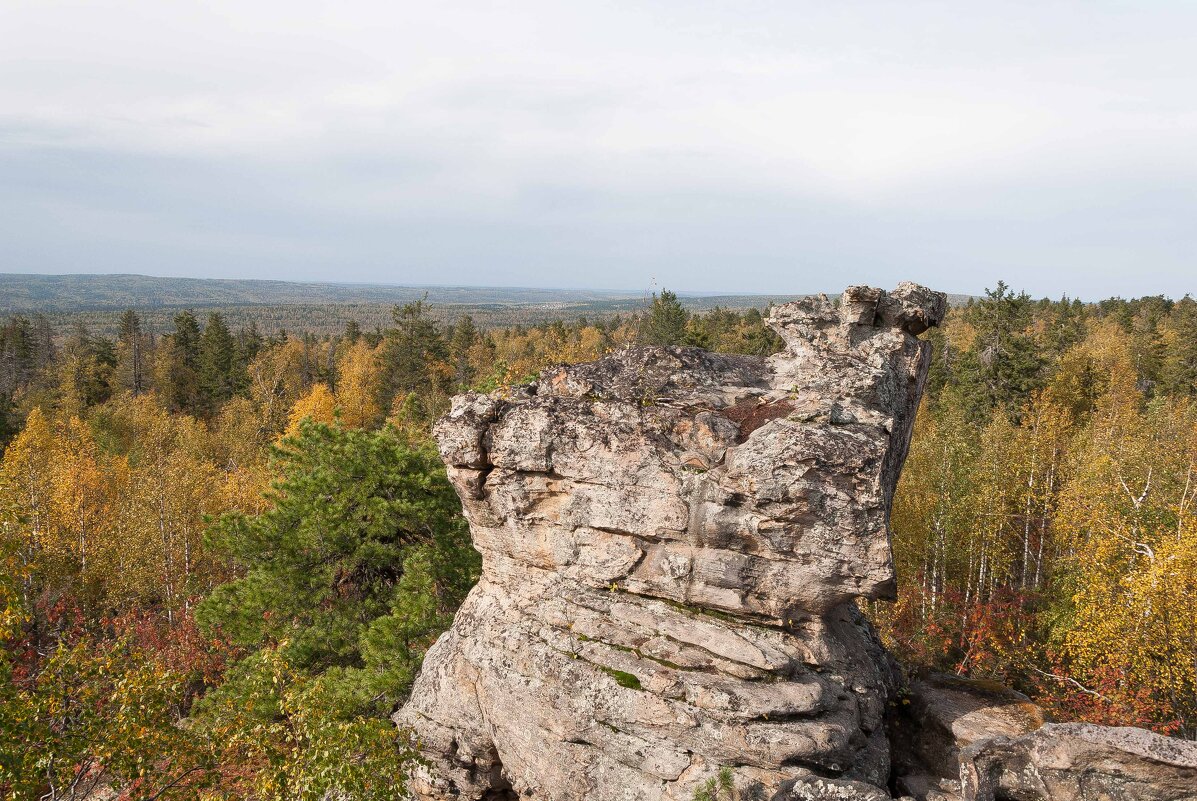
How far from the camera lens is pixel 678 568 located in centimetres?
1284

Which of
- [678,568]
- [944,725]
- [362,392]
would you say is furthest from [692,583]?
[362,392]

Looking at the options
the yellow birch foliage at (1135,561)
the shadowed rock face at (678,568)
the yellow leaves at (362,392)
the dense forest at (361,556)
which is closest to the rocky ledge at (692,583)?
the shadowed rock face at (678,568)

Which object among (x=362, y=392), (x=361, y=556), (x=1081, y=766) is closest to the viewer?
(x=1081, y=766)

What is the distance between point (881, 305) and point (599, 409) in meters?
6.84

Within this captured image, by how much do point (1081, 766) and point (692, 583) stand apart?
6.82m

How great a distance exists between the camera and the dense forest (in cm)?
997

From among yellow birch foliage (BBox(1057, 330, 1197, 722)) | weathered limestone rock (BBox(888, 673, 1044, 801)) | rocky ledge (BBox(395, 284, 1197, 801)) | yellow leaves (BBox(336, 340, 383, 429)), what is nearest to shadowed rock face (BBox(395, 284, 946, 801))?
rocky ledge (BBox(395, 284, 1197, 801))

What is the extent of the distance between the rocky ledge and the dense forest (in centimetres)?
297

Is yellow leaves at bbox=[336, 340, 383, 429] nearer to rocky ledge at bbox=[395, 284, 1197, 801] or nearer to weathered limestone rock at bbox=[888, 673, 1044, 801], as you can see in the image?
rocky ledge at bbox=[395, 284, 1197, 801]

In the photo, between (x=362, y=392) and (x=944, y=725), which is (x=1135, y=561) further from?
(x=362, y=392)

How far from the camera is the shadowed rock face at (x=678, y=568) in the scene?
468 inches

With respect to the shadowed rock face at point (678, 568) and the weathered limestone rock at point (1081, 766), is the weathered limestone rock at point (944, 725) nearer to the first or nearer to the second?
the shadowed rock face at point (678, 568)

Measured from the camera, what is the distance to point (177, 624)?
33.0 meters

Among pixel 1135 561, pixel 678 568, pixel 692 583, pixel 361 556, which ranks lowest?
pixel 1135 561
